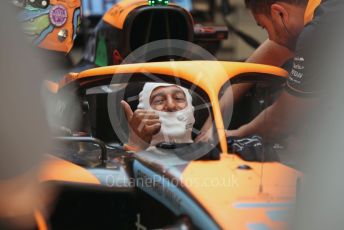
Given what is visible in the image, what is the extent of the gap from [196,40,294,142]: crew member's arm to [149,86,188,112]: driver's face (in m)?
0.10

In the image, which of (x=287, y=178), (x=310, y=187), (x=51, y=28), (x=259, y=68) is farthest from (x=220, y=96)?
(x=51, y=28)

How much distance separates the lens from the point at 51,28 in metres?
2.45

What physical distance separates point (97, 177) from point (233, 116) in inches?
23.3

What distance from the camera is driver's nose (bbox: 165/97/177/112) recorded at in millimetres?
2008

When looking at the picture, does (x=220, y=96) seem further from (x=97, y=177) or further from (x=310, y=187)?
(x=310, y=187)

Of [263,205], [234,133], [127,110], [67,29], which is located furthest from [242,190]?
[67,29]

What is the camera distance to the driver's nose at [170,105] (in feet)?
6.59

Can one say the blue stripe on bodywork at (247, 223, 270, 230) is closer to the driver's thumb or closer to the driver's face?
the driver's face

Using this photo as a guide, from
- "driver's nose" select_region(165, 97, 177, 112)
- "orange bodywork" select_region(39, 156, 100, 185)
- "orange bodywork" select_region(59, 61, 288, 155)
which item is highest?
"orange bodywork" select_region(59, 61, 288, 155)

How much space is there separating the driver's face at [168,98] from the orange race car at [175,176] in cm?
3

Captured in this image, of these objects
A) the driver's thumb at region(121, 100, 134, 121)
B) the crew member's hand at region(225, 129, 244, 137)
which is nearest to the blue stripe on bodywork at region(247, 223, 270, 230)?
the crew member's hand at region(225, 129, 244, 137)

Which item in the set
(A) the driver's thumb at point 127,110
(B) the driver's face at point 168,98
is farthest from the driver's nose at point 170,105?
(A) the driver's thumb at point 127,110

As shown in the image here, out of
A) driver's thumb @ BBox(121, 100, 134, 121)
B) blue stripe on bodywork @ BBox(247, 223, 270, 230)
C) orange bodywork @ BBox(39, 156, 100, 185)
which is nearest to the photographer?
blue stripe on bodywork @ BBox(247, 223, 270, 230)

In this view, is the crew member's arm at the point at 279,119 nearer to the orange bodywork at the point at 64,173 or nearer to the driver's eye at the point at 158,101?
the driver's eye at the point at 158,101
